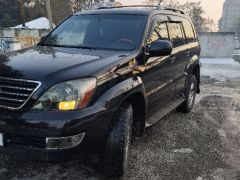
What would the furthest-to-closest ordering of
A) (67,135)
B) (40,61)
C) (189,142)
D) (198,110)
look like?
1. (198,110)
2. (189,142)
3. (40,61)
4. (67,135)

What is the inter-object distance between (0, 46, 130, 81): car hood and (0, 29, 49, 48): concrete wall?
1640cm

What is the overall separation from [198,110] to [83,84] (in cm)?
473

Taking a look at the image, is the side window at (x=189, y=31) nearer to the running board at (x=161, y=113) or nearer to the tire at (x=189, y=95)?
the tire at (x=189, y=95)

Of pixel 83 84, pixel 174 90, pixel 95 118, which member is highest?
pixel 83 84

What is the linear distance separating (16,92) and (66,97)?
0.47 meters

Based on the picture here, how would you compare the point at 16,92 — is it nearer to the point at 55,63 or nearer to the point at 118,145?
the point at 55,63

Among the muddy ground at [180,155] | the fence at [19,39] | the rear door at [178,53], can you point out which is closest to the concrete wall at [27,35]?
the fence at [19,39]

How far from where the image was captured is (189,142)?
561 cm

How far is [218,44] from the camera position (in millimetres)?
24547

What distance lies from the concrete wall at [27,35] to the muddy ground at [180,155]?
591 inches

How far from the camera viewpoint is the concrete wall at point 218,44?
24375mm

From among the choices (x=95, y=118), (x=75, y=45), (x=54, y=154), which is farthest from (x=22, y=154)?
(x=75, y=45)

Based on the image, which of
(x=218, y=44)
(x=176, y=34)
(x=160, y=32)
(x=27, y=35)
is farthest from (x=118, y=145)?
(x=218, y=44)

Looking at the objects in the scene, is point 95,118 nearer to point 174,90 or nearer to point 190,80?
point 174,90
